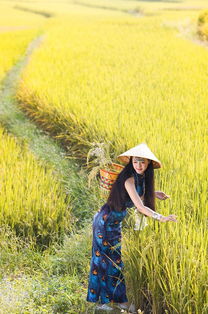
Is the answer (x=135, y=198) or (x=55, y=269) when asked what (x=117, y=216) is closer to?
(x=135, y=198)

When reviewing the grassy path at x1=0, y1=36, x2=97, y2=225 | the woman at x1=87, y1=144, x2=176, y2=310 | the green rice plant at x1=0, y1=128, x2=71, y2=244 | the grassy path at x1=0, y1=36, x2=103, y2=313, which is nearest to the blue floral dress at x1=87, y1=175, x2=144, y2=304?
the woman at x1=87, y1=144, x2=176, y2=310

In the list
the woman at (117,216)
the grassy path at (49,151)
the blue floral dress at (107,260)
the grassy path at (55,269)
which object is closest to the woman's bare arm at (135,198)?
the woman at (117,216)

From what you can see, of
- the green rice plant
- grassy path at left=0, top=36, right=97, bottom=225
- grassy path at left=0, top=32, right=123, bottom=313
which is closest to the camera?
grassy path at left=0, top=32, right=123, bottom=313

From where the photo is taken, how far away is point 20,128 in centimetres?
599

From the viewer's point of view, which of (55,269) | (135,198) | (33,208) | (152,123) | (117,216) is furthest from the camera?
(152,123)

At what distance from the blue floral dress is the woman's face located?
0.19 m

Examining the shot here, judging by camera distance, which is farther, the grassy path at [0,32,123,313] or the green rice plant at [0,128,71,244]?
the green rice plant at [0,128,71,244]

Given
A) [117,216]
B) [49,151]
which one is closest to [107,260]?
[117,216]

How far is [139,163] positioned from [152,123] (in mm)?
2513

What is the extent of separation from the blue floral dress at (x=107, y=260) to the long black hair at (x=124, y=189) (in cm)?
7

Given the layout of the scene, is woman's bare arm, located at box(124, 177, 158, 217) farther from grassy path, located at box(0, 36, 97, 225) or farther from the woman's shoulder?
grassy path, located at box(0, 36, 97, 225)

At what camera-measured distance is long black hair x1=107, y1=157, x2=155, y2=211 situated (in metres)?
2.26

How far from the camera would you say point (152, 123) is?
468 centimetres

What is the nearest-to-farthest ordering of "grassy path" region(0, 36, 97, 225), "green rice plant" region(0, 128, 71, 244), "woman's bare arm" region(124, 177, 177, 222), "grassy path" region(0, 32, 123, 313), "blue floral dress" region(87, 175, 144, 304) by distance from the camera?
"woman's bare arm" region(124, 177, 177, 222) → "blue floral dress" region(87, 175, 144, 304) → "grassy path" region(0, 32, 123, 313) → "green rice plant" region(0, 128, 71, 244) → "grassy path" region(0, 36, 97, 225)
